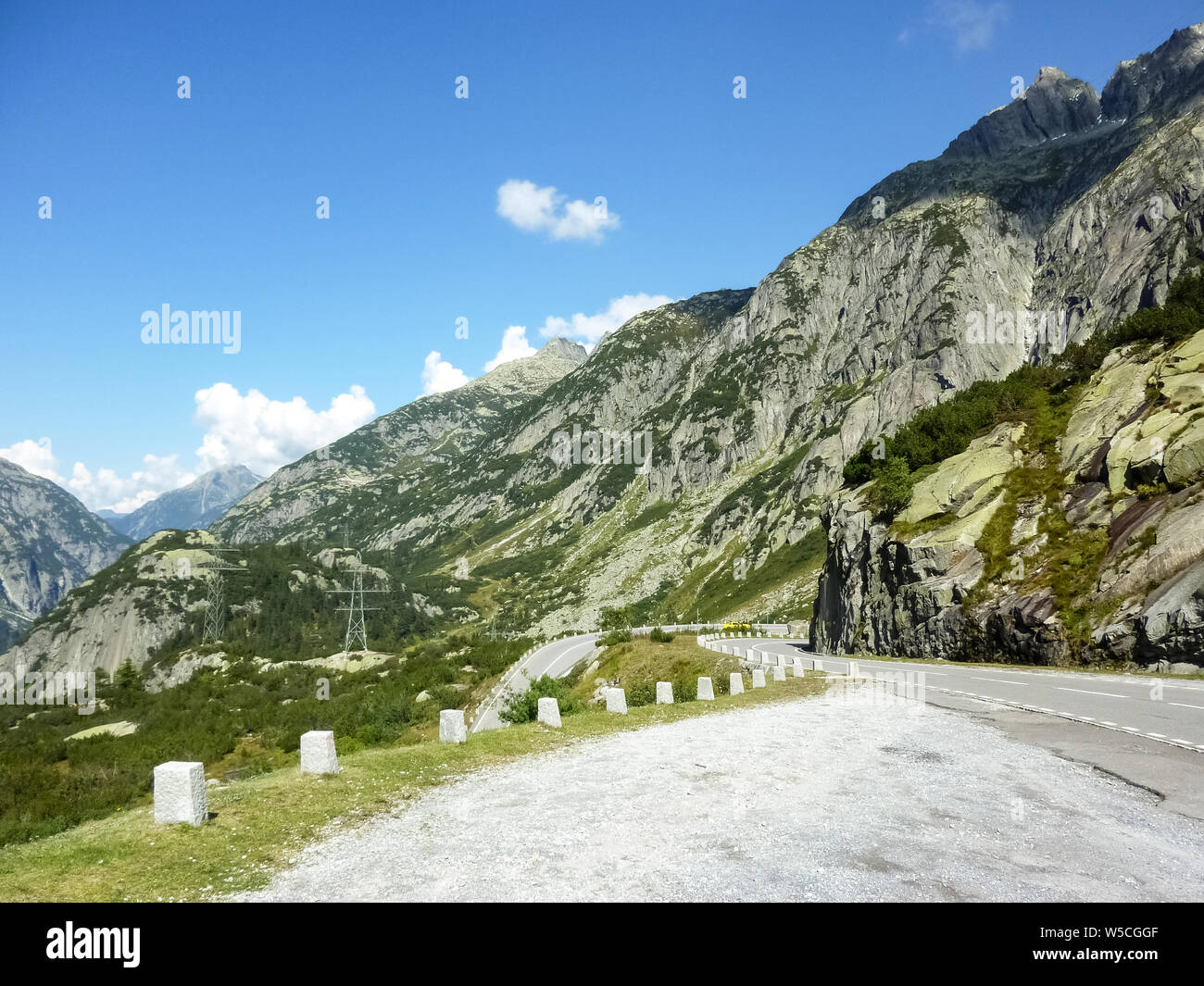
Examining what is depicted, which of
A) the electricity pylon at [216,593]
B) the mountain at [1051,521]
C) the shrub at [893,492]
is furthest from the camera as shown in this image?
the electricity pylon at [216,593]

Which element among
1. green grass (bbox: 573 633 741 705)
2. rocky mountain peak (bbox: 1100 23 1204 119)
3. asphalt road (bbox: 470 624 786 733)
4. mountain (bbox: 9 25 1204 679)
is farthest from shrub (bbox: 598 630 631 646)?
rocky mountain peak (bbox: 1100 23 1204 119)

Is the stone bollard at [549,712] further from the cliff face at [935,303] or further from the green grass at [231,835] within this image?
the cliff face at [935,303]

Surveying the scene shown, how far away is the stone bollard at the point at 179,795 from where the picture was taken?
9023mm

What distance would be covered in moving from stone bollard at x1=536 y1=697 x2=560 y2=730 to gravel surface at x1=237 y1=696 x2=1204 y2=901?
345 centimetres

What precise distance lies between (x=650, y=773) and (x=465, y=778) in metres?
3.36

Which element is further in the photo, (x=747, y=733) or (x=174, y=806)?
(x=747, y=733)

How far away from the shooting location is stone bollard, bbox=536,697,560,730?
16.7m

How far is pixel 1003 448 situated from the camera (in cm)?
3906

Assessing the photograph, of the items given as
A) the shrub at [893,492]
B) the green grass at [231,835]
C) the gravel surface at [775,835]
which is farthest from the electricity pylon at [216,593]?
the gravel surface at [775,835]

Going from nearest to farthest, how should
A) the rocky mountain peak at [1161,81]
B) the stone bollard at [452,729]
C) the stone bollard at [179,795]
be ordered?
the stone bollard at [179,795] < the stone bollard at [452,729] < the rocky mountain peak at [1161,81]

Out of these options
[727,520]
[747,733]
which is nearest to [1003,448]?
[747,733]

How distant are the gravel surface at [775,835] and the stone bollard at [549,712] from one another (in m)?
3.45
